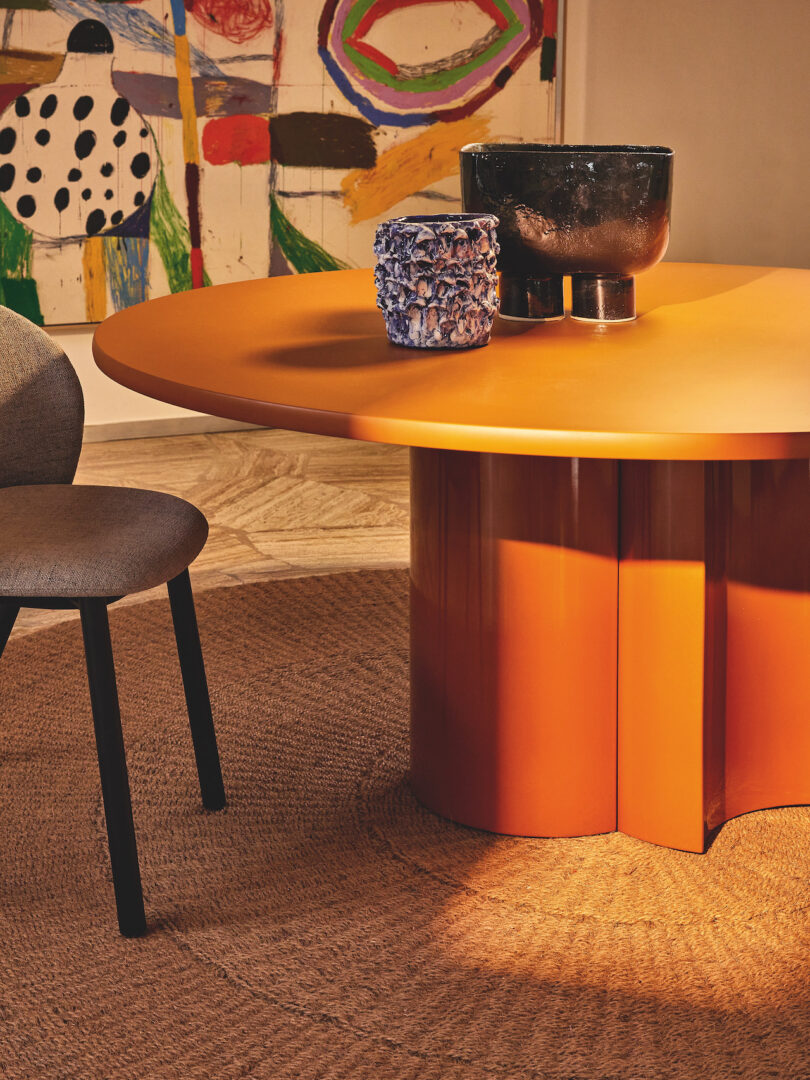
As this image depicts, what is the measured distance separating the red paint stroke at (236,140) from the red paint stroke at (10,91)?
0.57 metres

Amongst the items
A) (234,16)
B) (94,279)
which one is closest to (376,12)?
(234,16)

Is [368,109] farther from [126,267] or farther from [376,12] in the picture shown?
[126,267]

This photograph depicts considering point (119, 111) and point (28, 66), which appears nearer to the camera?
point (28, 66)

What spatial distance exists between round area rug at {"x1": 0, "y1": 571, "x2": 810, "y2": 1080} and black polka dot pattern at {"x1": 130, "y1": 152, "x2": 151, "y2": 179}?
7.60 ft

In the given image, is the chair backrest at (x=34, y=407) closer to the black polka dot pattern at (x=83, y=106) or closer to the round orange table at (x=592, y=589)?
the round orange table at (x=592, y=589)

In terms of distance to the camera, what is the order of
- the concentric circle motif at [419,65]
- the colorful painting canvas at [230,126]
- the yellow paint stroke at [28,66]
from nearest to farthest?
the yellow paint stroke at [28,66], the colorful painting canvas at [230,126], the concentric circle motif at [419,65]

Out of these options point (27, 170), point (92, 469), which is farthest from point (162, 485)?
point (27, 170)

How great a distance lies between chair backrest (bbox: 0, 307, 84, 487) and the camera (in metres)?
1.82

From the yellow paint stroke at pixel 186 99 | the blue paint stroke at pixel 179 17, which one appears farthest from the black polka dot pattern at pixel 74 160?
the blue paint stroke at pixel 179 17

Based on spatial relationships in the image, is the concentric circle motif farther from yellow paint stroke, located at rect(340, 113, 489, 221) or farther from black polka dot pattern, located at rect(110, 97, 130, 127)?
black polka dot pattern, located at rect(110, 97, 130, 127)

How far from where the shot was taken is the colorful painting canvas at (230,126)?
3.84m

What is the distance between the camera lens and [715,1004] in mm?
1401

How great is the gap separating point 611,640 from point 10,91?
2.93 metres

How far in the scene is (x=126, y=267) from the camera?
405 cm
